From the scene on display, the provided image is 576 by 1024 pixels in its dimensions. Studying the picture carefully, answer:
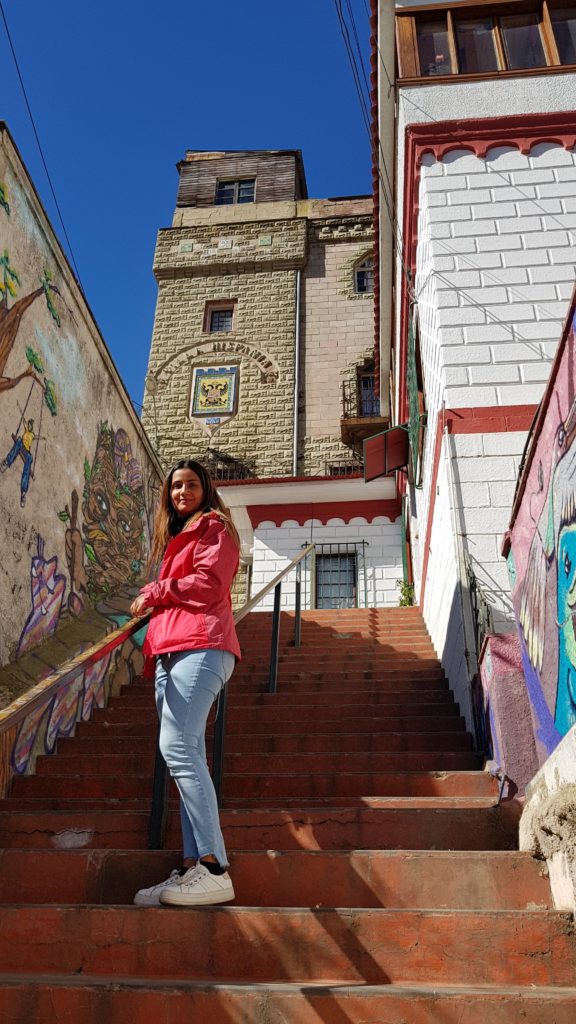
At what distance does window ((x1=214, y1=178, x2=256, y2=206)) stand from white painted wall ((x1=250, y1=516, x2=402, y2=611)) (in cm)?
1440

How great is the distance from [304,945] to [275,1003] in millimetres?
335

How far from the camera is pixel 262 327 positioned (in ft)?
69.0

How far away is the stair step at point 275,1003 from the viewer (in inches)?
80.0

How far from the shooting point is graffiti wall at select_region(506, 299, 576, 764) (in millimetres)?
2578

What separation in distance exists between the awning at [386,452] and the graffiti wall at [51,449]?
14.9 ft

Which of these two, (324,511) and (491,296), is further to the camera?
(324,511)

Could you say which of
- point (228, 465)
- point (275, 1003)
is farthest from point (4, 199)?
point (228, 465)

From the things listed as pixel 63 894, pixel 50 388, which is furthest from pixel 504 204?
pixel 63 894

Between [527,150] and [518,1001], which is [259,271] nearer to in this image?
[527,150]

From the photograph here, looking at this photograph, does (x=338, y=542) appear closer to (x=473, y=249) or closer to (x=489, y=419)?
(x=473, y=249)

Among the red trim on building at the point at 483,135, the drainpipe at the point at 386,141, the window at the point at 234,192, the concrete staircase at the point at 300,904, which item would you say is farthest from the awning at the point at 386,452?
the window at the point at 234,192

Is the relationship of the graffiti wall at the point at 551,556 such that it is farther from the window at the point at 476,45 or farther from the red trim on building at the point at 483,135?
the window at the point at 476,45

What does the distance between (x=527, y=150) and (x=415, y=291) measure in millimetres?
1687

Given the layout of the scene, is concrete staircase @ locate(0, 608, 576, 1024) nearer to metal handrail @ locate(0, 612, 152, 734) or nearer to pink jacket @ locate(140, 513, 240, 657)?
metal handrail @ locate(0, 612, 152, 734)
